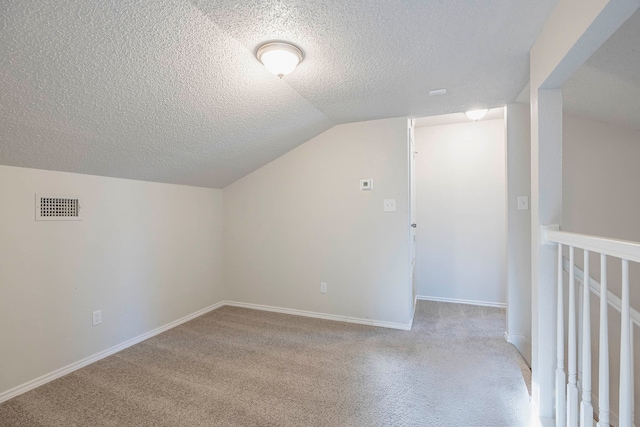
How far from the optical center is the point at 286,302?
11.1 ft

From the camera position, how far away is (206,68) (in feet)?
5.74

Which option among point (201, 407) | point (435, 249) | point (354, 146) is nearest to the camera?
point (201, 407)

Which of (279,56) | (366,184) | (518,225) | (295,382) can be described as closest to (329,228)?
(366,184)

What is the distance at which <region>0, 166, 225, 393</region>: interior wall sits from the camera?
188cm

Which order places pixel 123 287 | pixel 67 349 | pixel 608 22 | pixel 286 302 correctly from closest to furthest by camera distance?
1. pixel 608 22
2. pixel 67 349
3. pixel 123 287
4. pixel 286 302

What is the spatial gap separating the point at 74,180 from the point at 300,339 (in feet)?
7.20

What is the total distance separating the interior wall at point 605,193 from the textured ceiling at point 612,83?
118mm


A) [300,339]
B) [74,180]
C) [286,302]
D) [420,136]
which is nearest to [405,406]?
[300,339]

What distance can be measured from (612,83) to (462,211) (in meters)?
2.05

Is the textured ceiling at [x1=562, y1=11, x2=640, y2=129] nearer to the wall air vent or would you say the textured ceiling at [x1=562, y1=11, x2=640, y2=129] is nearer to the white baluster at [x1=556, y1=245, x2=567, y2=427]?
the white baluster at [x1=556, y1=245, x2=567, y2=427]

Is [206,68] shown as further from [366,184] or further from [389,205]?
[389,205]

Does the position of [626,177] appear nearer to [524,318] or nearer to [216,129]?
[524,318]

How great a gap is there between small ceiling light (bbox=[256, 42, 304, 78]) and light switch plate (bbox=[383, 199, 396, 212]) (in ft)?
5.36

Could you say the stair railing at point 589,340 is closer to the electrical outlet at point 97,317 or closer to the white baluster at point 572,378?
the white baluster at point 572,378
